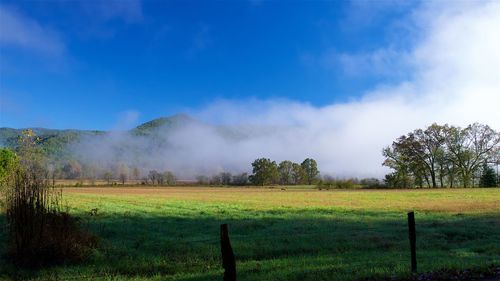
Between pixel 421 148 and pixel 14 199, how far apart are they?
4622 inches

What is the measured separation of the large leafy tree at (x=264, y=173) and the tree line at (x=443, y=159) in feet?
231

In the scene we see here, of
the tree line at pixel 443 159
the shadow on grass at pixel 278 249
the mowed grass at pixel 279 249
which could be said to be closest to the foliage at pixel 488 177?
the tree line at pixel 443 159

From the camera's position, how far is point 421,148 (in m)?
119

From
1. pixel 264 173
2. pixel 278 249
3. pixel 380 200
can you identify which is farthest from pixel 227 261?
pixel 264 173

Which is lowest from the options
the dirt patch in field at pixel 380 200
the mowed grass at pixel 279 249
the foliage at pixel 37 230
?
the dirt patch in field at pixel 380 200

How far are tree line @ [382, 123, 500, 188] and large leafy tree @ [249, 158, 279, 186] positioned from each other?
70372 millimetres

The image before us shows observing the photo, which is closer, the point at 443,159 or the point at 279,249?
the point at 279,249

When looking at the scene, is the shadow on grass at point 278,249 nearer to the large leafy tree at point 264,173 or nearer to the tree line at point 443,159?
the tree line at point 443,159

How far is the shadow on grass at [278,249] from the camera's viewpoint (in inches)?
540

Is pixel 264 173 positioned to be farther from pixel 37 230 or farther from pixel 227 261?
pixel 227 261

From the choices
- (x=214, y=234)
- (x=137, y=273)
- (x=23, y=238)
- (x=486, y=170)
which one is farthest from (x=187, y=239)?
(x=486, y=170)

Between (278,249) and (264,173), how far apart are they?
168m

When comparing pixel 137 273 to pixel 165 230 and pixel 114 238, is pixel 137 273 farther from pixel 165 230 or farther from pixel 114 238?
pixel 165 230

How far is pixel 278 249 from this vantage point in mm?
18734
